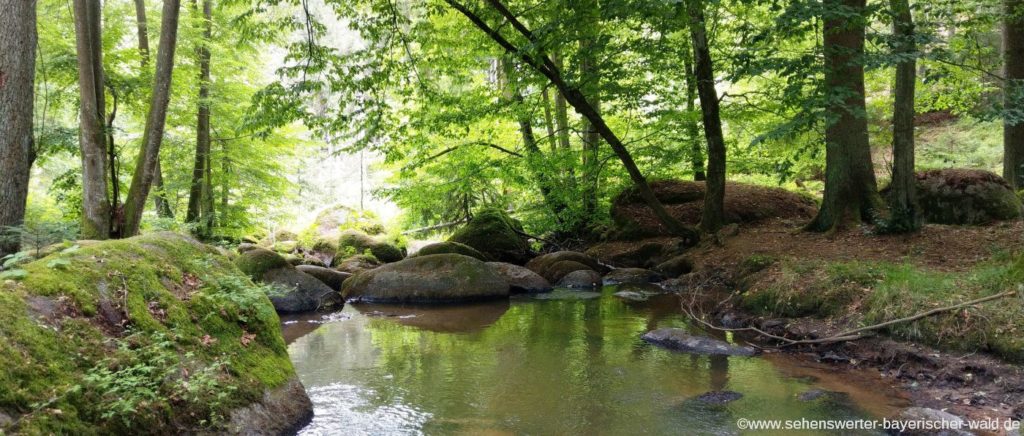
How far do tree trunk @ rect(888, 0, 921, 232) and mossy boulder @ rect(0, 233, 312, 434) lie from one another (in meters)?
8.59

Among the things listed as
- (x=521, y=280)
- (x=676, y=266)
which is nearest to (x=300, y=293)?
(x=521, y=280)

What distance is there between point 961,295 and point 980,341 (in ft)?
2.17

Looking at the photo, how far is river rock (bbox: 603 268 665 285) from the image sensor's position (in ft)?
40.1

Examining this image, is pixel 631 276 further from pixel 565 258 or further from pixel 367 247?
pixel 367 247

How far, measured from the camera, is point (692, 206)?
14.3 meters

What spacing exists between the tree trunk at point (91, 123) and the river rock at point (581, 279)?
830 centimetres

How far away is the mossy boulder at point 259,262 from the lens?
10961mm

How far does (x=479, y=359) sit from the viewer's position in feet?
22.5

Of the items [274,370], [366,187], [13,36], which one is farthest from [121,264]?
[366,187]

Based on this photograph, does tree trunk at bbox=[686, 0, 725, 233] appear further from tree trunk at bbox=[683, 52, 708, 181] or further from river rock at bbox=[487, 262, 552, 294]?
river rock at bbox=[487, 262, 552, 294]

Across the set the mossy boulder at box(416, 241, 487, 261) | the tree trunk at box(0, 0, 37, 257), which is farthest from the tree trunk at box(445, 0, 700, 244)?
the tree trunk at box(0, 0, 37, 257)

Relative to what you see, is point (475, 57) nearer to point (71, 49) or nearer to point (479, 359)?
point (71, 49)

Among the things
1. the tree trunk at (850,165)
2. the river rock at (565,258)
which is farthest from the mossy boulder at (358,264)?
the tree trunk at (850,165)

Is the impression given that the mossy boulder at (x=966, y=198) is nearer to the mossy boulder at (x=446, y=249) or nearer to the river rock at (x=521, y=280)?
the river rock at (x=521, y=280)
